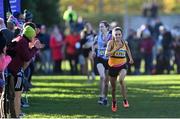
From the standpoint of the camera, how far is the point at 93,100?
1989cm

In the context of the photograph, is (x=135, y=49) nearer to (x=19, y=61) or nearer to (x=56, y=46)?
(x=56, y=46)

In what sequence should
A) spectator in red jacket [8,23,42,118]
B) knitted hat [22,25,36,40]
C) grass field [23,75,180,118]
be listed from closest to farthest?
spectator in red jacket [8,23,42,118] → knitted hat [22,25,36,40] → grass field [23,75,180,118]

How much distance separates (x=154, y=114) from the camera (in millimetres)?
16203

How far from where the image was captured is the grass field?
16531mm

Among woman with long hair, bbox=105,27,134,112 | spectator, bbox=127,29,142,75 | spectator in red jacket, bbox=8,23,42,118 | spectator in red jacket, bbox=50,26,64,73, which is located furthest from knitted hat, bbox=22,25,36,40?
spectator, bbox=127,29,142,75

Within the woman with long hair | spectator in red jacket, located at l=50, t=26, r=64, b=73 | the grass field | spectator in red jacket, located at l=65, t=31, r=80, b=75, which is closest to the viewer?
the grass field

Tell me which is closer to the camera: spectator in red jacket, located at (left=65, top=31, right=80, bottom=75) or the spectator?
spectator in red jacket, located at (left=65, top=31, right=80, bottom=75)

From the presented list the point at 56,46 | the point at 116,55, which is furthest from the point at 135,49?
the point at 116,55

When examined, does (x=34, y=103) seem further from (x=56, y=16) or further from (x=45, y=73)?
(x=56, y=16)

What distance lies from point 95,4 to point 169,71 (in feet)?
153

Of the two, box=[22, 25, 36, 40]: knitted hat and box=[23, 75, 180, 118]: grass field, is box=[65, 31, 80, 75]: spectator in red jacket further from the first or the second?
box=[22, 25, 36, 40]: knitted hat

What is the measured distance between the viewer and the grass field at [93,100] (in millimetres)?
16531

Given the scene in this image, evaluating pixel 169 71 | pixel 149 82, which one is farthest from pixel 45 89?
pixel 169 71

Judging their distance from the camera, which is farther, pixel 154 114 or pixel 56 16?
pixel 56 16
